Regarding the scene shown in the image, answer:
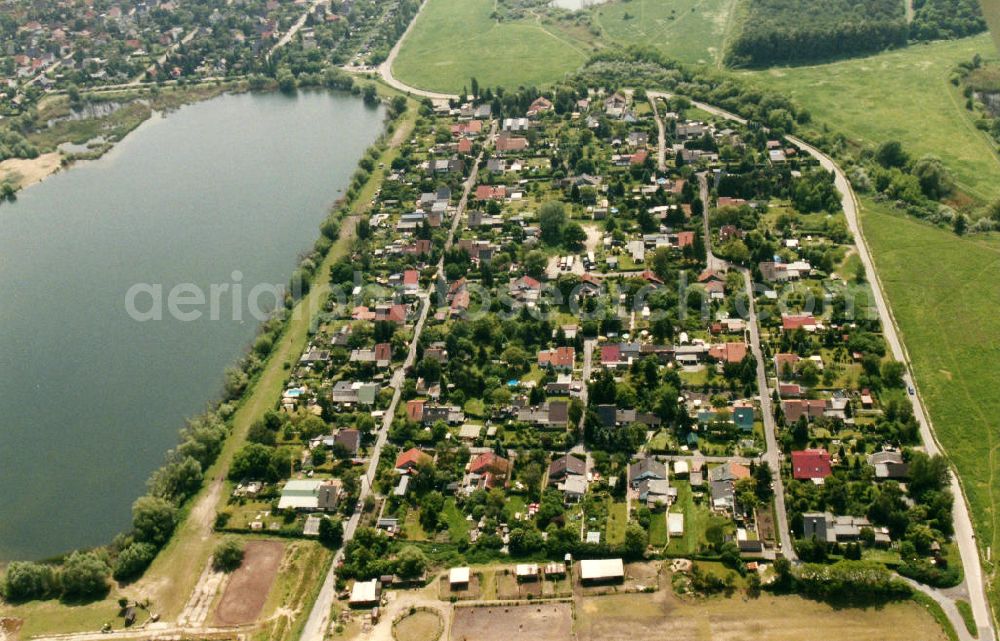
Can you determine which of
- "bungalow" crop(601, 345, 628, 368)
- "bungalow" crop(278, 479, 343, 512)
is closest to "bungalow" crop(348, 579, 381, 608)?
"bungalow" crop(278, 479, 343, 512)

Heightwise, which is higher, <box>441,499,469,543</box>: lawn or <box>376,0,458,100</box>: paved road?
<box>376,0,458,100</box>: paved road

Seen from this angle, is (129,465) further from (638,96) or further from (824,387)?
(638,96)

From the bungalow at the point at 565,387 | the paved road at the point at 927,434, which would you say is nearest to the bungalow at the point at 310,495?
the bungalow at the point at 565,387

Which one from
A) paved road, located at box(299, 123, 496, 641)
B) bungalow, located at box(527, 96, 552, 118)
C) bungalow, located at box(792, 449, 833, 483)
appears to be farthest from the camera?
bungalow, located at box(527, 96, 552, 118)

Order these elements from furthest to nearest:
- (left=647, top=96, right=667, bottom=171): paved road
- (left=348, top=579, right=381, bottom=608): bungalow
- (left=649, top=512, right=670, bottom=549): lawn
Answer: (left=647, top=96, right=667, bottom=171): paved road
(left=649, top=512, right=670, bottom=549): lawn
(left=348, top=579, right=381, bottom=608): bungalow

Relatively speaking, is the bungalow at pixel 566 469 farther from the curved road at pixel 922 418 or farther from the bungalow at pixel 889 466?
the curved road at pixel 922 418

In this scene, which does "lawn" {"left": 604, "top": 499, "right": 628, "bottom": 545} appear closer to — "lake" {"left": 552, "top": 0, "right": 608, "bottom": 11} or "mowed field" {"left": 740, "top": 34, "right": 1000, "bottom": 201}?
"mowed field" {"left": 740, "top": 34, "right": 1000, "bottom": 201}

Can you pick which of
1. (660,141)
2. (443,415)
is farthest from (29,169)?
(660,141)
